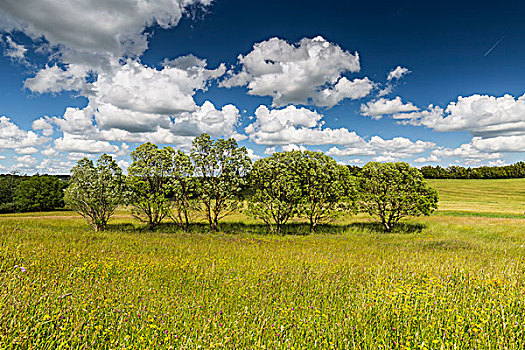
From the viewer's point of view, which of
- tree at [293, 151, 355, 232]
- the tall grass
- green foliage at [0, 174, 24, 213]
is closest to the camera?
the tall grass

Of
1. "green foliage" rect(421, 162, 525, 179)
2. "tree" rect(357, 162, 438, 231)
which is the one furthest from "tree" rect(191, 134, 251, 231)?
"green foliage" rect(421, 162, 525, 179)

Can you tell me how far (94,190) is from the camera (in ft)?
69.8

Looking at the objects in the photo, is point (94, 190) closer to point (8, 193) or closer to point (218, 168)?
point (218, 168)

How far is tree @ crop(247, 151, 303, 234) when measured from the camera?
75.8ft

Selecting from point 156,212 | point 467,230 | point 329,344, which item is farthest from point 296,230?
point 329,344

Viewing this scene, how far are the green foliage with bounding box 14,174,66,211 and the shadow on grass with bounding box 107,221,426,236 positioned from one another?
54.6 metres

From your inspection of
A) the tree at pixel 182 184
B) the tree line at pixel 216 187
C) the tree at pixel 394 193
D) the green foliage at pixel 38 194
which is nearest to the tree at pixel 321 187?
the tree line at pixel 216 187

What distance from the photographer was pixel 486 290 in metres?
5.99

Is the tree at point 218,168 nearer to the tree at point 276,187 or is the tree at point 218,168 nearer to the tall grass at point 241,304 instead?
the tree at point 276,187

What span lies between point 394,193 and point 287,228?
10.5m

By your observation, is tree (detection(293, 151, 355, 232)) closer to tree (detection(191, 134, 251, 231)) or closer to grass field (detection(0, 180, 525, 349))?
tree (detection(191, 134, 251, 231))

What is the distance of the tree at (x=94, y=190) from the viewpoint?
70.5 feet

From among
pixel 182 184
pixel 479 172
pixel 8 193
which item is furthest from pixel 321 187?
pixel 479 172

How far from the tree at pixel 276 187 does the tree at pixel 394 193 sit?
7.16 m
